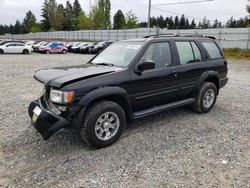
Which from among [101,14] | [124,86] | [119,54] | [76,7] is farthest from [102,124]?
[76,7]

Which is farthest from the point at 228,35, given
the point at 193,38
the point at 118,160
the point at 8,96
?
the point at 118,160

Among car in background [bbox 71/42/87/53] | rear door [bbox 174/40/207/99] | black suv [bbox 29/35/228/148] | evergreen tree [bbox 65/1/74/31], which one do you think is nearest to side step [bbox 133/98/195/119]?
black suv [bbox 29/35/228/148]

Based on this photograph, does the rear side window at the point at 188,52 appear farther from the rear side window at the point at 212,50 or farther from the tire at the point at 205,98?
the tire at the point at 205,98

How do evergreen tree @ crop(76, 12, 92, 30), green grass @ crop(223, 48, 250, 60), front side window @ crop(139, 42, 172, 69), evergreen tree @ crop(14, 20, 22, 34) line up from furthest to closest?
1. evergreen tree @ crop(14, 20, 22, 34)
2. evergreen tree @ crop(76, 12, 92, 30)
3. green grass @ crop(223, 48, 250, 60)
4. front side window @ crop(139, 42, 172, 69)

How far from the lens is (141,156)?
12.5ft

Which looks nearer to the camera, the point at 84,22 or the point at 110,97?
the point at 110,97

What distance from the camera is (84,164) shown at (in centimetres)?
357

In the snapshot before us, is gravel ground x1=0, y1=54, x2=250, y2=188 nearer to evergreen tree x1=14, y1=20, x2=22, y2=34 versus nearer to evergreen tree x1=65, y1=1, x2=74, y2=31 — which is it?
evergreen tree x1=65, y1=1, x2=74, y2=31

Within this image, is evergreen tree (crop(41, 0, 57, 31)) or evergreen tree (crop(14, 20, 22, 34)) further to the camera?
evergreen tree (crop(14, 20, 22, 34))

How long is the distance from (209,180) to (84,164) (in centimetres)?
171

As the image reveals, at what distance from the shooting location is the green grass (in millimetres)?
21519

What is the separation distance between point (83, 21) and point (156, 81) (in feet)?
206

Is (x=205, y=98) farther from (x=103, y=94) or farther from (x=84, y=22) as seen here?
(x=84, y=22)

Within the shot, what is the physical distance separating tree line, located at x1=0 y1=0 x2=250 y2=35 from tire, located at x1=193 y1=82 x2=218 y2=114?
1791 inches
